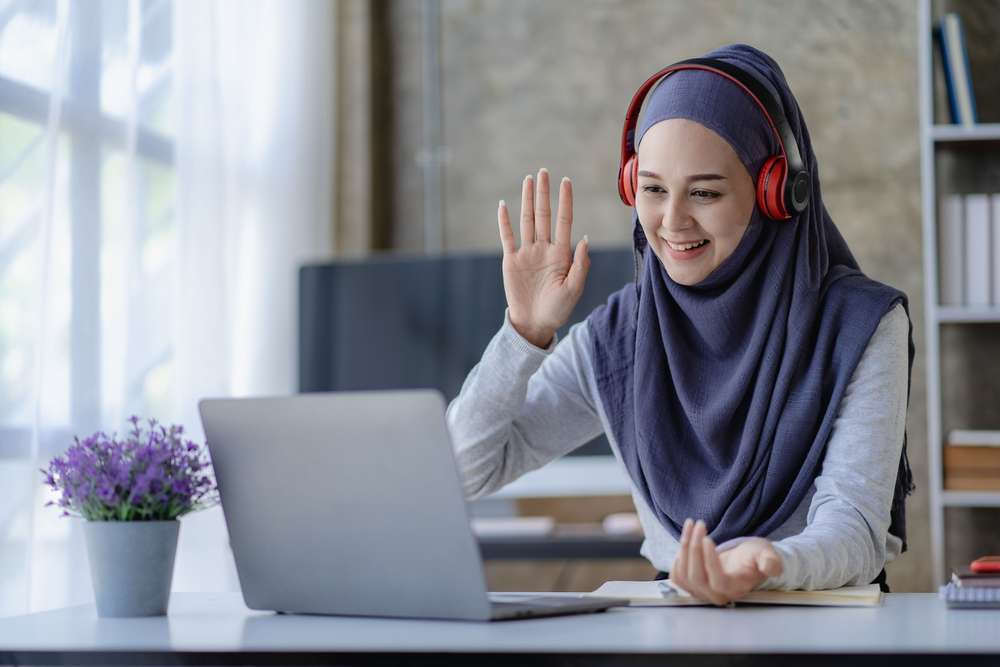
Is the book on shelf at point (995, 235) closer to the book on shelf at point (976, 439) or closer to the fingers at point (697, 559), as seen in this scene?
the book on shelf at point (976, 439)

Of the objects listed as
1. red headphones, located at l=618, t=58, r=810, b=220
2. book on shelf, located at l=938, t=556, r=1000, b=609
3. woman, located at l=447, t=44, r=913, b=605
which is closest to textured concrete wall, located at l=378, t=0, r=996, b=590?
woman, located at l=447, t=44, r=913, b=605

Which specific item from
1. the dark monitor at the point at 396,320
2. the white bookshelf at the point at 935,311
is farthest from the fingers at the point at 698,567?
the dark monitor at the point at 396,320

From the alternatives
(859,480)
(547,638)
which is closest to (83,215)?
(859,480)

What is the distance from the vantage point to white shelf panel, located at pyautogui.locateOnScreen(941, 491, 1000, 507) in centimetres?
319

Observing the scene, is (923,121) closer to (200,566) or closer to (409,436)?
(200,566)

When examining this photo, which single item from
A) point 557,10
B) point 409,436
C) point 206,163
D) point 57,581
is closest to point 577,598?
point 409,436

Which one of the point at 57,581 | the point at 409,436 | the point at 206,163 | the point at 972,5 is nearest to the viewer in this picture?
the point at 409,436

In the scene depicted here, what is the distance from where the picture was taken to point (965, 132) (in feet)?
10.8

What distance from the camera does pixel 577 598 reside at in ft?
4.33

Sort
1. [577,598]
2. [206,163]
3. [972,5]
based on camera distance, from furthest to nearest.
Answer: [972,5] < [206,163] < [577,598]

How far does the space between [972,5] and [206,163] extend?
6.92 feet

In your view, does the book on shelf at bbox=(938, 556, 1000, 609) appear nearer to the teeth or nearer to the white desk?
the white desk

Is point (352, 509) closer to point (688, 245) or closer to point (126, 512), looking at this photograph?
point (126, 512)

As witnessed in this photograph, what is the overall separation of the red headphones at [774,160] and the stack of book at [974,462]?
1780mm
